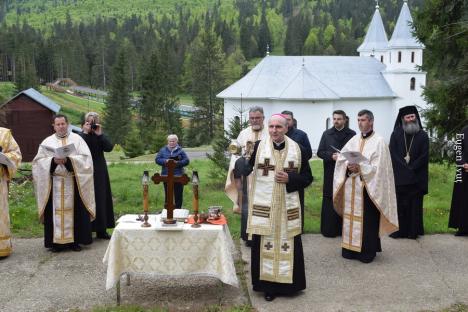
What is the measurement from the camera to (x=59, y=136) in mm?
7727

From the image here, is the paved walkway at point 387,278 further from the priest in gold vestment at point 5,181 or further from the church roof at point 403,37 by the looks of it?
the church roof at point 403,37

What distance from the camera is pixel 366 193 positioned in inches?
289

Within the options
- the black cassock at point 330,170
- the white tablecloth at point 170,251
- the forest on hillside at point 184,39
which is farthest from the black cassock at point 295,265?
the forest on hillside at point 184,39

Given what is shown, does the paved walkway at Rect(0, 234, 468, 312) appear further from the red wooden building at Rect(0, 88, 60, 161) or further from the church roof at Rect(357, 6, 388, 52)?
the church roof at Rect(357, 6, 388, 52)

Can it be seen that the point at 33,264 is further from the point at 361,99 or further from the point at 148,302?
the point at 361,99

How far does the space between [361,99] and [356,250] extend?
122 feet

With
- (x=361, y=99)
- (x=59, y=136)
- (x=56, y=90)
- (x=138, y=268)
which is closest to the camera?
(x=138, y=268)

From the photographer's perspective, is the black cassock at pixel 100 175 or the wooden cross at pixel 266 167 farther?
the black cassock at pixel 100 175

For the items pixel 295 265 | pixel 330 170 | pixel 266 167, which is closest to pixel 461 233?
pixel 330 170

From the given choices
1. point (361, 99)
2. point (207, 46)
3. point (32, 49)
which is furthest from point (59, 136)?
point (32, 49)

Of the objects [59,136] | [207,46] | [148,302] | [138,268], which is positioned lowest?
[148,302]

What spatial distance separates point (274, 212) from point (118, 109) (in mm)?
52663

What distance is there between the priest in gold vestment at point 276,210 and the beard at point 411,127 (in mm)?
2742

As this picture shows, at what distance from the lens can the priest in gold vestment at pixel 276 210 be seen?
5.95 m
